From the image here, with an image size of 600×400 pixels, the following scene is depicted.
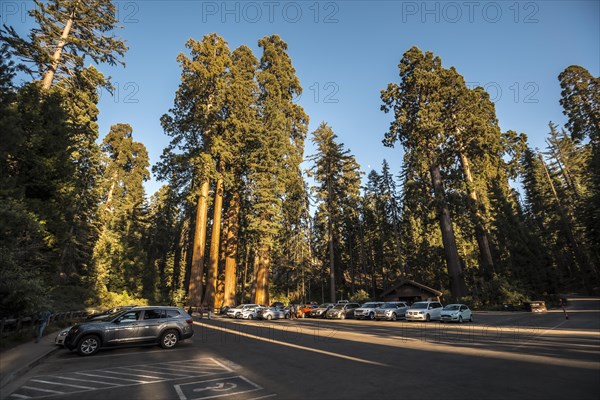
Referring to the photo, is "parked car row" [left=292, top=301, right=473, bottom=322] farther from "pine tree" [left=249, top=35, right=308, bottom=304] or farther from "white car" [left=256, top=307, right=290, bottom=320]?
"pine tree" [left=249, top=35, right=308, bottom=304]

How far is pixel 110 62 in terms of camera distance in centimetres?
2333

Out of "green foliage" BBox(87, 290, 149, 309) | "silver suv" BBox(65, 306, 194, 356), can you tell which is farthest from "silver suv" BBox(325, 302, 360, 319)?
"green foliage" BBox(87, 290, 149, 309)

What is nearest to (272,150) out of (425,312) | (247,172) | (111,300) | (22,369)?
(247,172)

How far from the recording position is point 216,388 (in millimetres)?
6367

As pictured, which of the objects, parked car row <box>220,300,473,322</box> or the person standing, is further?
parked car row <box>220,300,473,322</box>

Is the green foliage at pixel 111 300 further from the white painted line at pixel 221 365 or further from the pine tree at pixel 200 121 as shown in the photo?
the white painted line at pixel 221 365

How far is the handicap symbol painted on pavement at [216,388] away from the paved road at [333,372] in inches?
0.8

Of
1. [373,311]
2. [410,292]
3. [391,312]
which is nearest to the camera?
[391,312]

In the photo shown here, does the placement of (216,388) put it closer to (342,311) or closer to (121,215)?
(342,311)

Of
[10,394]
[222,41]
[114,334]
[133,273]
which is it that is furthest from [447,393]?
[133,273]

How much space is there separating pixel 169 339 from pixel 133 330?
1379 millimetres

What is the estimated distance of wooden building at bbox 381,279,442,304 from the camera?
3316 cm

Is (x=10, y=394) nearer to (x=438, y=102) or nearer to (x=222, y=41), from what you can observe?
(x=438, y=102)

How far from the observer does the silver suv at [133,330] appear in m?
10.7
